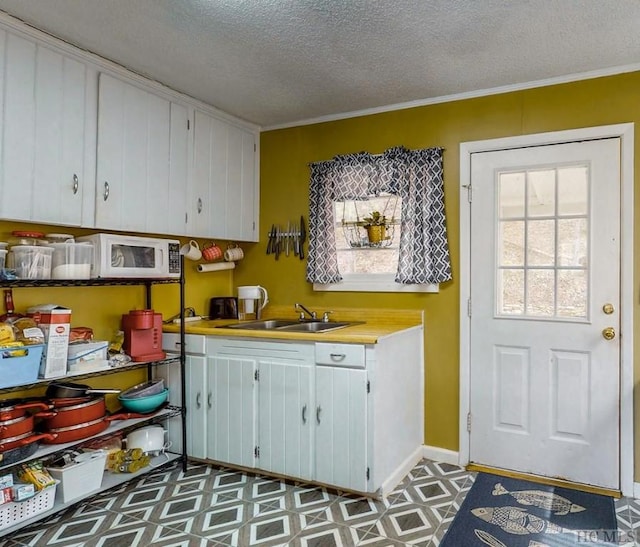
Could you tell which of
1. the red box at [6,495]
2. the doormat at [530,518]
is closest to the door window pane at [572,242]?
the doormat at [530,518]

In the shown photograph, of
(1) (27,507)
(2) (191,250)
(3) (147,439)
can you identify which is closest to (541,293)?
(2) (191,250)

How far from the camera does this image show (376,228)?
3266 millimetres

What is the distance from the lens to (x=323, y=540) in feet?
7.22

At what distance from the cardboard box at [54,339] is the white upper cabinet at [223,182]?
1079 mm

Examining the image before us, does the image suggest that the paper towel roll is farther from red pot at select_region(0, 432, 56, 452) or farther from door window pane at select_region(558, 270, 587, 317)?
door window pane at select_region(558, 270, 587, 317)

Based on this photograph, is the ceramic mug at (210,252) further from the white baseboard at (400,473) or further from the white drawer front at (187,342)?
the white baseboard at (400,473)

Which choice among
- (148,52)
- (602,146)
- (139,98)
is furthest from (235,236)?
(602,146)

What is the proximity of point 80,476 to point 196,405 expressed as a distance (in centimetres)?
77

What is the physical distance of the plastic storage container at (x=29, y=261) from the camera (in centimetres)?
223

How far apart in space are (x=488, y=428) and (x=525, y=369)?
44 cm

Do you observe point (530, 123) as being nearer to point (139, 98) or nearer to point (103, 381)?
point (139, 98)

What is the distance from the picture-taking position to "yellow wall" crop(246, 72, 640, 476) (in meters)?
2.76

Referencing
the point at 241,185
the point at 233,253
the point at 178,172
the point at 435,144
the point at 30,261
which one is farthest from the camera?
the point at 233,253

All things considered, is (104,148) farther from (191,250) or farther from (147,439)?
(147,439)
